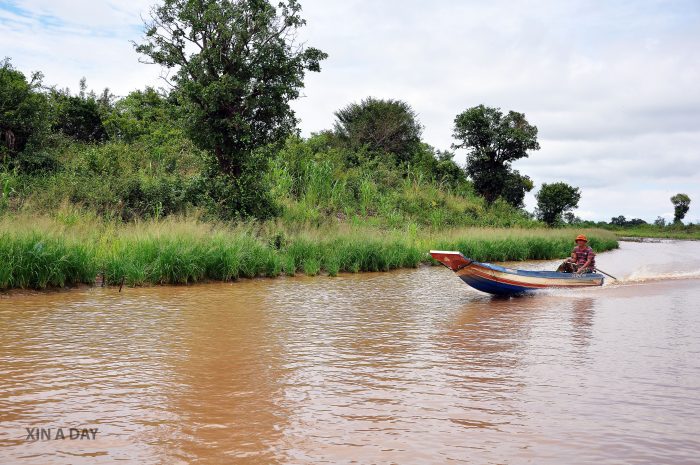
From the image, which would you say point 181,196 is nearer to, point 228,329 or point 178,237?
point 178,237

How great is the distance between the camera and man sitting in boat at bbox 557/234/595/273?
14445mm

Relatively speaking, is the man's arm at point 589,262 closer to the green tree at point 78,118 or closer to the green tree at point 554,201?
the green tree at point 78,118

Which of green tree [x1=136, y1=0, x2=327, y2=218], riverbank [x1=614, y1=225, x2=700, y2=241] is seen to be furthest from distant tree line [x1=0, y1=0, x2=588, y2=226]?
riverbank [x1=614, y1=225, x2=700, y2=241]

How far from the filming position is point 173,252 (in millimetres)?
12906

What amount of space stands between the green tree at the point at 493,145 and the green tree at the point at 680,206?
41.8m

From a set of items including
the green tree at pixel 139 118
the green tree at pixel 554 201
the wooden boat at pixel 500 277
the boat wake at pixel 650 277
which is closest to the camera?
the wooden boat at pixel 500 277

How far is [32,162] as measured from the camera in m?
21.5

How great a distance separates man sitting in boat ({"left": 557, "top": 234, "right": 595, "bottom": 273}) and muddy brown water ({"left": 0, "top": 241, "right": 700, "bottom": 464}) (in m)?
3.43

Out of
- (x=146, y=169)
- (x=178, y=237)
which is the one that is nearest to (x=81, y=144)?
(x=146, y=169)

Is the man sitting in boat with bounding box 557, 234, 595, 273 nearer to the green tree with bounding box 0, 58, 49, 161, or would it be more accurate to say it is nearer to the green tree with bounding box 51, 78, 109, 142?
the green tree with bounding box 0, 58, 49, 161

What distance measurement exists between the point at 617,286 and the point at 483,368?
1082 centimetres

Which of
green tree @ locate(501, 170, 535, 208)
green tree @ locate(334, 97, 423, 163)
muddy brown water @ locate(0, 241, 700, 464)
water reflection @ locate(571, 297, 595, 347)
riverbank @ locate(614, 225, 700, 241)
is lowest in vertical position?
muddy brown water @ locate(0, 241, 700, 464)

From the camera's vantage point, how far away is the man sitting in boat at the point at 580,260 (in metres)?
14.4

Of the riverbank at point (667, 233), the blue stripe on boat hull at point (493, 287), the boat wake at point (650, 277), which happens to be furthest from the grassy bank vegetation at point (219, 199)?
the riverbank at point (667, 233)
